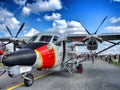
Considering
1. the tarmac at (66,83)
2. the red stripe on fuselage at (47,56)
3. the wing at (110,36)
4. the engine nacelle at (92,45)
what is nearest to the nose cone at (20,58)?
the red stripe on fuselage at (47,56)

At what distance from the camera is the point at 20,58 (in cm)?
870

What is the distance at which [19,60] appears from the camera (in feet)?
28.5

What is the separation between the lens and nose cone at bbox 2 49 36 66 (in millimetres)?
8383

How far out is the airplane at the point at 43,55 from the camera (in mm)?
8625

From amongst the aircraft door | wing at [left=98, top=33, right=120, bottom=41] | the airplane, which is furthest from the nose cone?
wing at [left=98, top=33, right=120, bottom=41]

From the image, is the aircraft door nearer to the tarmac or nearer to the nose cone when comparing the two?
the tarmac

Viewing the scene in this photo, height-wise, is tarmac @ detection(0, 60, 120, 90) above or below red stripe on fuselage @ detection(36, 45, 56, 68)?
below

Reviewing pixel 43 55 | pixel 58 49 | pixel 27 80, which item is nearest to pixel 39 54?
pixel 43 55

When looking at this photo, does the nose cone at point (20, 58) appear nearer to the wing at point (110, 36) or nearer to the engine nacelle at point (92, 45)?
the engine nacelle at point (92, 45)

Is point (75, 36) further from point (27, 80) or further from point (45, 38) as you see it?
point (27, 80)

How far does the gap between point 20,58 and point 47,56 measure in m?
2.43

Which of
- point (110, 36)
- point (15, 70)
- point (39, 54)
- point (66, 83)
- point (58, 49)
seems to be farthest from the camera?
point (110, 36)

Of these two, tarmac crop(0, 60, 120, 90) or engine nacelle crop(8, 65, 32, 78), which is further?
tarmac crop(0, 60, 120, 90)

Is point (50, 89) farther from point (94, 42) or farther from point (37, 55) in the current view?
point (94, 42)
